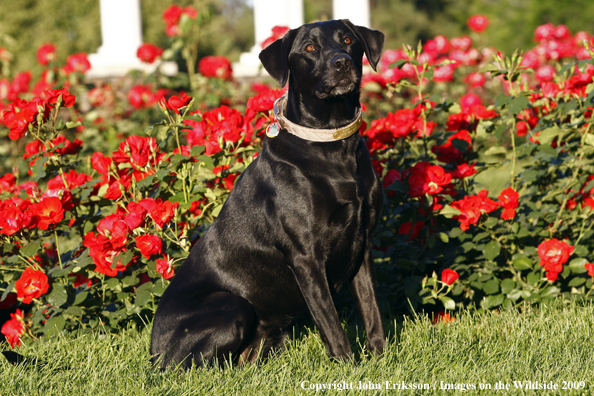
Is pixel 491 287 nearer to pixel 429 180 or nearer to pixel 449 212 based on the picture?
pixel 449 212

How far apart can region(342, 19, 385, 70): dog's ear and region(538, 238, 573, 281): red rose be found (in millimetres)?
1395

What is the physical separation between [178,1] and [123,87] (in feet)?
57.3

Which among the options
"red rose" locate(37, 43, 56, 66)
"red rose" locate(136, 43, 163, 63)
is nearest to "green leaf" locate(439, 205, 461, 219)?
"red rose" locate(136, 43, 163, 63)

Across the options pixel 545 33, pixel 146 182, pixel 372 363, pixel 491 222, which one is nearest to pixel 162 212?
pixel 146 182

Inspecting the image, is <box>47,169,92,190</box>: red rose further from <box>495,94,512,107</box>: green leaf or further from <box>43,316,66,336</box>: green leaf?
<box>495,94,512,107</box>: green leaf

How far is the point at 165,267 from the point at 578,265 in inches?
93.0

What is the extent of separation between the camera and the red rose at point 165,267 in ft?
10.5

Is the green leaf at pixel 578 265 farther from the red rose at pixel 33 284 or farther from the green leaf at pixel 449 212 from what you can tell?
the red rose at pixel 33 284

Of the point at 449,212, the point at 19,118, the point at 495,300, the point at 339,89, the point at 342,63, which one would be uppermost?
the point at 342,63

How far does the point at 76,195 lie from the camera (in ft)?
11.6

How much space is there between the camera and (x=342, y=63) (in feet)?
8.97

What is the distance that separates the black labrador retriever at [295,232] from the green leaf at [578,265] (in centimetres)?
136

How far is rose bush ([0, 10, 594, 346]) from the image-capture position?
10.7 ft

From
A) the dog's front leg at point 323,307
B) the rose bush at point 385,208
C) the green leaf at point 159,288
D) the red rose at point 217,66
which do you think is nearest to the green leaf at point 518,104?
the rose bush at point 385,208
